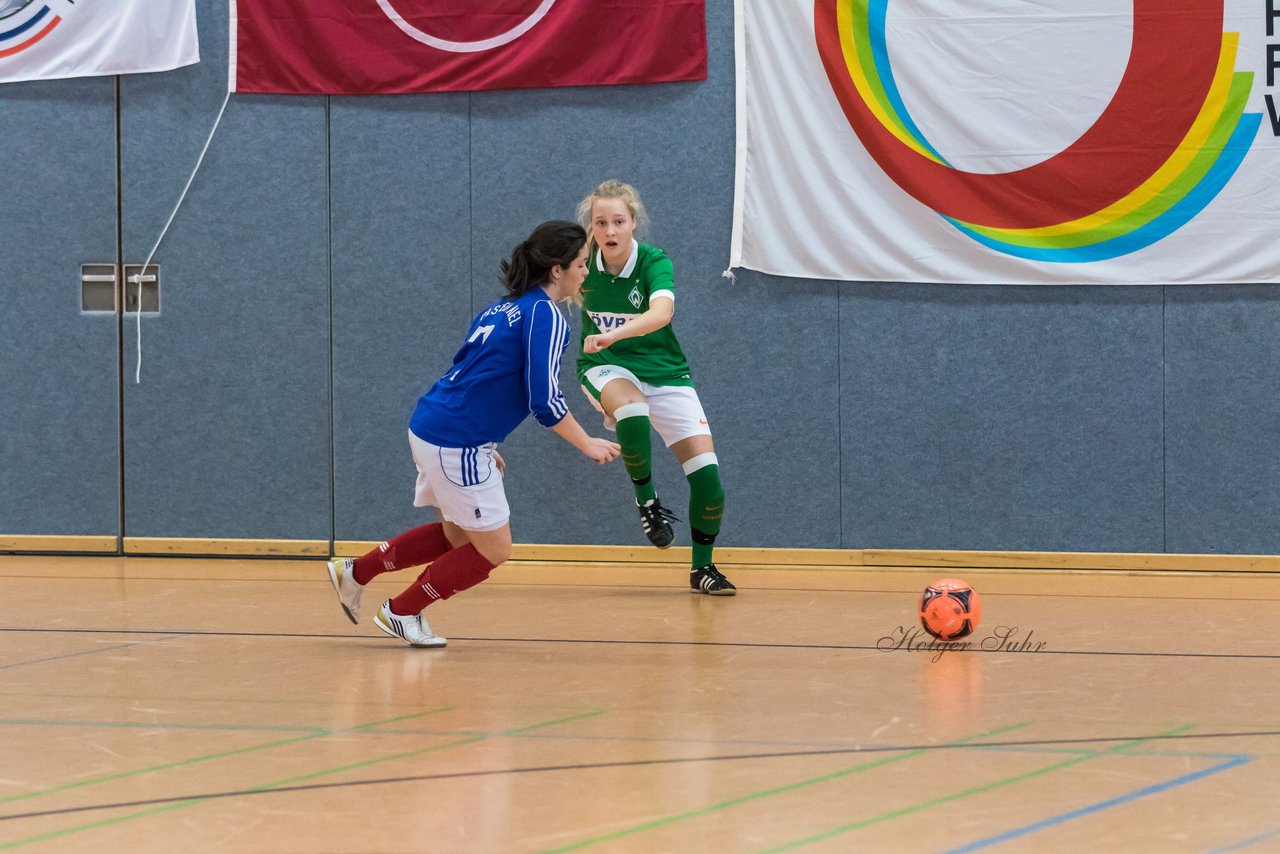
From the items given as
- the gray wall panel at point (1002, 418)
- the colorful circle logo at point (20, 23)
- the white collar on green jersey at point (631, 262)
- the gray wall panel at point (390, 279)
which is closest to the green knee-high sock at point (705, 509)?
the white collar on green jersey at point (631, 262)

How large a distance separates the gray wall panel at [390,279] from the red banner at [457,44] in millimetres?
145

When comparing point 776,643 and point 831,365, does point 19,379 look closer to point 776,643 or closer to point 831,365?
point 831,365

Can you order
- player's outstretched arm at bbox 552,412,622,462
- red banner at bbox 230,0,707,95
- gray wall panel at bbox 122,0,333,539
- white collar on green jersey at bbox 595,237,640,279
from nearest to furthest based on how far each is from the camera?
player's outstretched arm at bbox 552,412,622,462, white collar on green jersey at bbox 595,237,640,279, red banner at bbox 230,0,707,95, gray wall panel at bbox 122,0,333,539

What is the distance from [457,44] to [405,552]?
10.4 ft

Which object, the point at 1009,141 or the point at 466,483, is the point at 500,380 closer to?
the point at 466,483

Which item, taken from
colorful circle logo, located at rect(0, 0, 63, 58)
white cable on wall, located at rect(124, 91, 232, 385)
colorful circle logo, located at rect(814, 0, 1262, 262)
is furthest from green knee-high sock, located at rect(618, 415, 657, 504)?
colorful circle logo, located at rect(0, 0, 63, 58)

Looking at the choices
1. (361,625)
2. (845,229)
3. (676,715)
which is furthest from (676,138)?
(676,715)

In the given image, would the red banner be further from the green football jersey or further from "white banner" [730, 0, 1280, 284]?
the green football jersey

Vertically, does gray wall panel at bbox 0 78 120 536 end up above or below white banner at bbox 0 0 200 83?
below

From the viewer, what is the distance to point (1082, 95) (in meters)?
6.61

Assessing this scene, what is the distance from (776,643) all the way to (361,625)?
145 centimetres

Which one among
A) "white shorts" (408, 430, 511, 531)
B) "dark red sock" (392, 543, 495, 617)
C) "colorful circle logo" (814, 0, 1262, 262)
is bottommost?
"dark red sock" (392, 543, 495, 617)

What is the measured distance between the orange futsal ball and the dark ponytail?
1547 millimetres

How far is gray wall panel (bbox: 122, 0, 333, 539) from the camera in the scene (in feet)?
23.8
